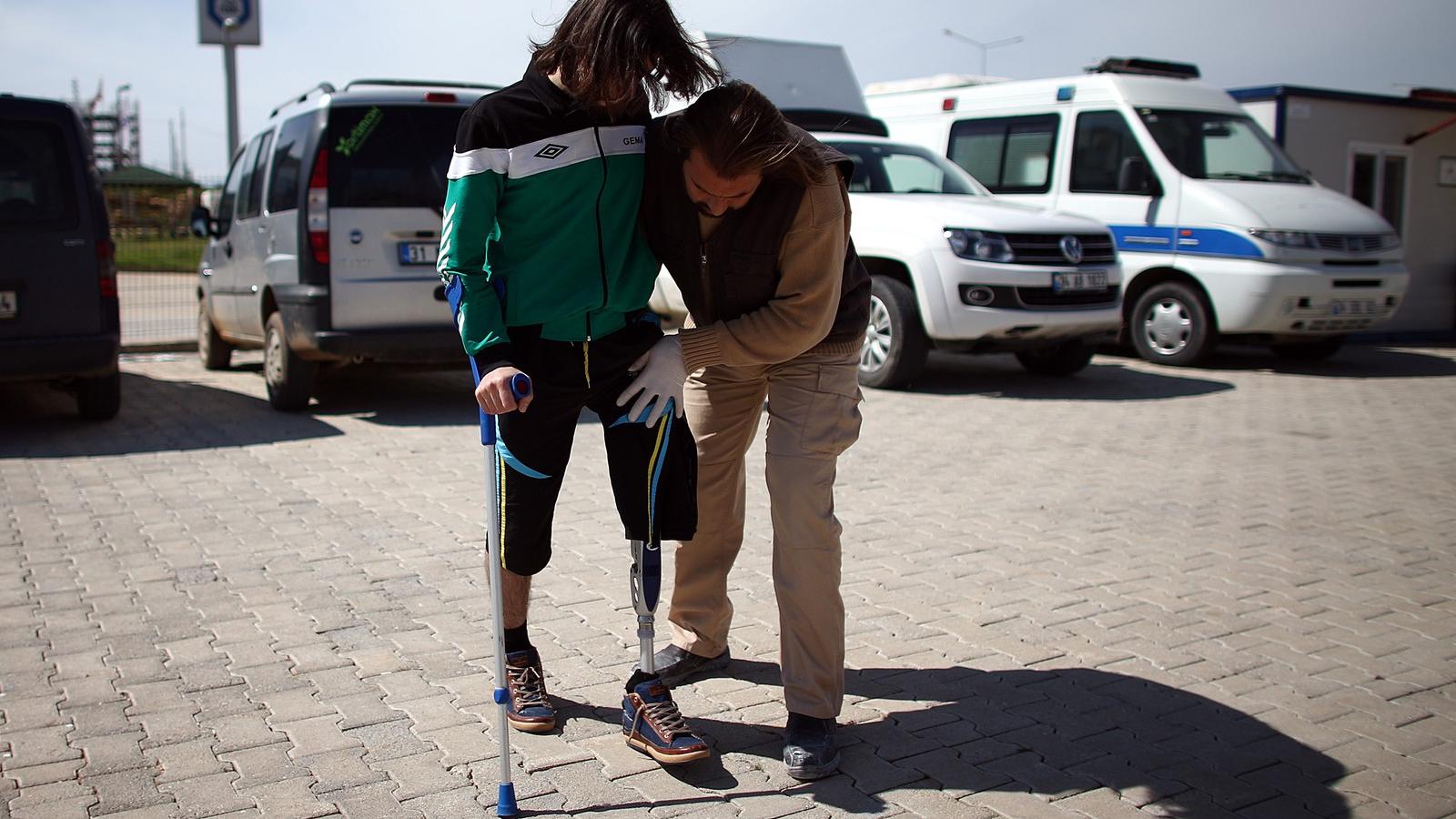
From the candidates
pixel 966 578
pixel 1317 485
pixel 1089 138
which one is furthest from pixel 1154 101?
pixel 966 578

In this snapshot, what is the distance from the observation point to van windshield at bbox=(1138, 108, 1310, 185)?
1123 centimetres

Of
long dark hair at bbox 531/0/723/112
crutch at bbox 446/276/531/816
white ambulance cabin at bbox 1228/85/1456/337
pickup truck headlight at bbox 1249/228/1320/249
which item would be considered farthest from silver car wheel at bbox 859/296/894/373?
white ambulance cabin at bbox 1228/85/1456/337

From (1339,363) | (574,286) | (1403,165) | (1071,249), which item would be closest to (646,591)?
(574,286)

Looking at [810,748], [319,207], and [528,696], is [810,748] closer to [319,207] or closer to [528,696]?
[528,696]

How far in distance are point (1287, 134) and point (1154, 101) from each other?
316 cm

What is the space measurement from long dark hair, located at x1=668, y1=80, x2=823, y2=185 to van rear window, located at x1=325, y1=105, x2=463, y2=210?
4.98m

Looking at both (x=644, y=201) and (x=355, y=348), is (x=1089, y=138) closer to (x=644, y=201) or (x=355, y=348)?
(x=355, y=348)

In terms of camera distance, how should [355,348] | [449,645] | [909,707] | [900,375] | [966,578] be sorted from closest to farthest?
[909,707] → [449,645] → [966,578] → [355,348] → [900,375]

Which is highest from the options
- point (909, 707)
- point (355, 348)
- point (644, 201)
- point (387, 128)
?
point (387, 128)

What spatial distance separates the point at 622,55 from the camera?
9.78ft

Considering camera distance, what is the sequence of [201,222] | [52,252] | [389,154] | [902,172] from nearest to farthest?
[52,252], [389,154], [201,222], [902,172]

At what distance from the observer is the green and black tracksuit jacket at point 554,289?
2.99m

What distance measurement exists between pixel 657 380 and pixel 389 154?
516cm

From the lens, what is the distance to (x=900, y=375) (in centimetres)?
945
